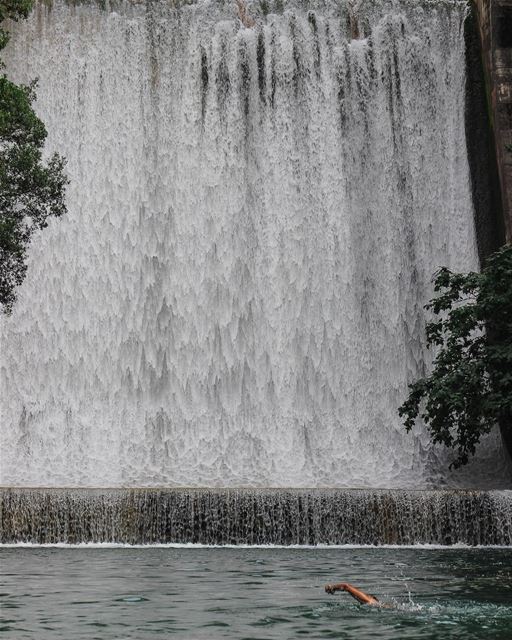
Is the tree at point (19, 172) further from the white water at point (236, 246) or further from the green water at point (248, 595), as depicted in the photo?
the white water at point (236, 246)

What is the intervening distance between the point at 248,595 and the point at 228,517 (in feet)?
20.3

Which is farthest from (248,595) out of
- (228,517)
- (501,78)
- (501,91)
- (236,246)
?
(501,78)

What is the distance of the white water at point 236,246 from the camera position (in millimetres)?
21719

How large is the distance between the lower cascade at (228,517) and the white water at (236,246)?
4.90 meters

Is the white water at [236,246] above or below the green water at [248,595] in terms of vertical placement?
above

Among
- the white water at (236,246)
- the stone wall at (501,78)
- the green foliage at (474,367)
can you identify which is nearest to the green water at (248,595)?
the green foliage at (474,367)

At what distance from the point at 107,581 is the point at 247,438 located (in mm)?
11055

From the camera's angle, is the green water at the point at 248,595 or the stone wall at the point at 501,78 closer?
the green water at the point at 248,595

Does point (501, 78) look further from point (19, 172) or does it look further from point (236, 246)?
point (19, 172)

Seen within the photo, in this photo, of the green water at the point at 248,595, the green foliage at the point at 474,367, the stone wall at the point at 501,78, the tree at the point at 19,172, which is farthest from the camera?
the stone wall at the point at 501,78

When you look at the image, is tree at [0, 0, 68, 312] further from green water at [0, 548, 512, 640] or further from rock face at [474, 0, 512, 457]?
rock face at [474, 0, 512, 457]

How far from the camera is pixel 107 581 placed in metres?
10.8

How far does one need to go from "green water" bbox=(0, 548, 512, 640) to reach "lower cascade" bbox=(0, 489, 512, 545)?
1.60 metres

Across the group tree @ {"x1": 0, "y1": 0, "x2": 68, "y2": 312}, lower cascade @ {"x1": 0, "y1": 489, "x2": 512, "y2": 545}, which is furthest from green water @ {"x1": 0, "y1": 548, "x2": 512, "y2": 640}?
tree @ {"x1": 0, "y1": 0, "x2": 68, "y2": 312}
